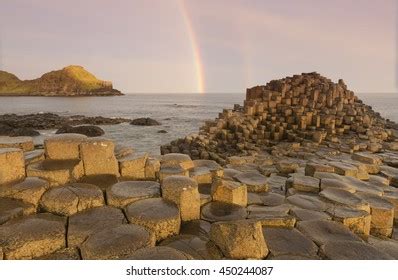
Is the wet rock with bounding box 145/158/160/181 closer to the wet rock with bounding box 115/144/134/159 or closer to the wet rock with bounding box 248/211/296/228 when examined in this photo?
the wet rock with bounding box 115/144/134/159

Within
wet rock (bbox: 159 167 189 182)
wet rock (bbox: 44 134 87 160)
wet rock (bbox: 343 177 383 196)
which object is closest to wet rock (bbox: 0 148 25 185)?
wet rock (bbox: 44 134 87 160)

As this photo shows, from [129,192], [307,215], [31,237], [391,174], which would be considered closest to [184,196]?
[129,192]

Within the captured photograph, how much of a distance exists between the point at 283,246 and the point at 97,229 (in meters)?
2.19

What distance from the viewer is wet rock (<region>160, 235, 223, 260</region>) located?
2.88 m

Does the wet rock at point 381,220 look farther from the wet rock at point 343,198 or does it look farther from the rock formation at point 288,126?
the rock formation at point 288,126

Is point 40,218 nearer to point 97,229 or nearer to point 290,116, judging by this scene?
point 97,229

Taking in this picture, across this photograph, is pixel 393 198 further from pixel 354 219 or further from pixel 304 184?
pixel 354 219

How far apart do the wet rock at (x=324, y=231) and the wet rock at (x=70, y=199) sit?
111 inches

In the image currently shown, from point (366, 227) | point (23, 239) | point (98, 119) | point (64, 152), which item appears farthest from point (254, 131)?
point (98, 119)

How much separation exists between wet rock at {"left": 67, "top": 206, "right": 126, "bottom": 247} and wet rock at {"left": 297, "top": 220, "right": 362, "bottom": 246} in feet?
7.95

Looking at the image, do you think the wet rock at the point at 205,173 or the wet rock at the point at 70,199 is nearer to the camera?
the wet rock at the point at 70,199

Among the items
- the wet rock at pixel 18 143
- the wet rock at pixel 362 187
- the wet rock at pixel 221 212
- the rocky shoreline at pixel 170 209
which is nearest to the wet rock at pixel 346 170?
the rocky shoreline at pixel 170 209

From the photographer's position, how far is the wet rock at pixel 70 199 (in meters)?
3.31

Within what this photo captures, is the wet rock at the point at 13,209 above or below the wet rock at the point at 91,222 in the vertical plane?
above
